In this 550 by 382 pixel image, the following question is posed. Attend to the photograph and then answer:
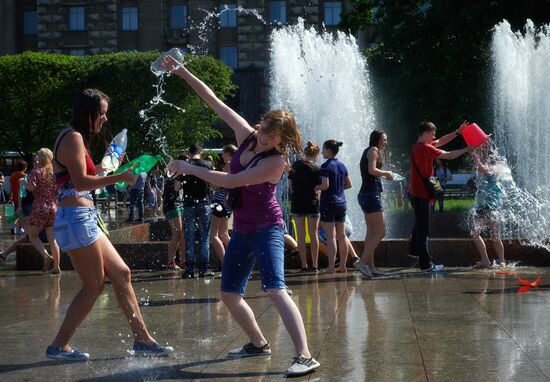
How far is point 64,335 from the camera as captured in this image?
5.86m

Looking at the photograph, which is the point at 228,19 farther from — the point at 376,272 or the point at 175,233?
the point at 376,272

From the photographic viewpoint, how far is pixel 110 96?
44.2 m

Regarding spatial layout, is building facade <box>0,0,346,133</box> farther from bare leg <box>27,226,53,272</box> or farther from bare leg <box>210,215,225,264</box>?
bare leg <box>210,215,225,264</box>

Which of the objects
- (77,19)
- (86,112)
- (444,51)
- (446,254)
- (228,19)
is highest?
(77,19)

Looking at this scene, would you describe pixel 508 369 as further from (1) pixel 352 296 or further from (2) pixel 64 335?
(1) pixel 352 296

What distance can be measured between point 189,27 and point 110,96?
490 inches

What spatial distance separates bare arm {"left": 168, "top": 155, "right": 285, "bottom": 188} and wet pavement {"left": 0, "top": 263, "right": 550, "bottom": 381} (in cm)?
116

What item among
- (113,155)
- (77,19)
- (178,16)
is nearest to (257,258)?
(113,155)

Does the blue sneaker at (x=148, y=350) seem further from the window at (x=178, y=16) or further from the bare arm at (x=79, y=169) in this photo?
the window at (x=178, y=16)

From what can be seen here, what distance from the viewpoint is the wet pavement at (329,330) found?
5.56 m

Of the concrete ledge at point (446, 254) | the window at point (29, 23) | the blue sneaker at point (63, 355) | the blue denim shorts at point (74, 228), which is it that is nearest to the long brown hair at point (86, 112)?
the blue denim shorts at point (74, 228)

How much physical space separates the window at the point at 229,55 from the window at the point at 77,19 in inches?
353

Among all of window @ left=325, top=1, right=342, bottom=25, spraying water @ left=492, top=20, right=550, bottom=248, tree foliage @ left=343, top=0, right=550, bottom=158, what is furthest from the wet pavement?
window @ left=325, top=1, right=342, bottom=25

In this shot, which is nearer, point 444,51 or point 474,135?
point 474,135
